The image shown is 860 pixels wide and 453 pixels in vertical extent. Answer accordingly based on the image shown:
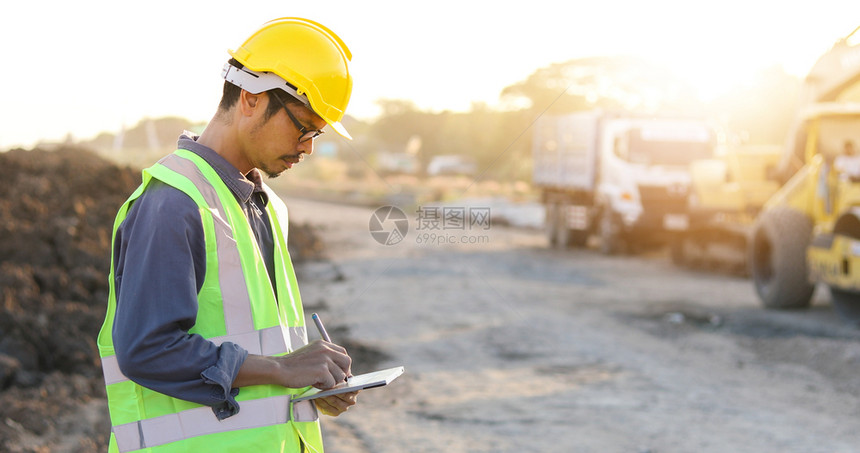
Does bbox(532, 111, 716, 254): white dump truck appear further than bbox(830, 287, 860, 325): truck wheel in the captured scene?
Yes

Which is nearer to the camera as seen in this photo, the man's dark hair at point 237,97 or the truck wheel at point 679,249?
the man's dark hair at point 237,97

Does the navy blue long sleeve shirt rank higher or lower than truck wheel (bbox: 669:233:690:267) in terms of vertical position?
higher

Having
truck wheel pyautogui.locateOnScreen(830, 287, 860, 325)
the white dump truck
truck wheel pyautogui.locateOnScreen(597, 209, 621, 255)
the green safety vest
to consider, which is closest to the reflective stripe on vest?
the green safety vest

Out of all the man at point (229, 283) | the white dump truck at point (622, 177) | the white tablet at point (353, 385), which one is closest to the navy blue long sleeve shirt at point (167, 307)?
the man at point (229, 283)

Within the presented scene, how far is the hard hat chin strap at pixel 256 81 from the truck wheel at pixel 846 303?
831 centimetres

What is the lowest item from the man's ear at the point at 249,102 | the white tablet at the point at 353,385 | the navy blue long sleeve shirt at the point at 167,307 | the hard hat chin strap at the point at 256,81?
the white tablet at the point at 353,385

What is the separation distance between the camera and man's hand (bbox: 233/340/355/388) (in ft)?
6.07

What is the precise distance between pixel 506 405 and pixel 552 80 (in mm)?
29346

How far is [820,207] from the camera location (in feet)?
30.2

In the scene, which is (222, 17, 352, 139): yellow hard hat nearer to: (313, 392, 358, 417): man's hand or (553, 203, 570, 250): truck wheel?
(313, 392, 358, 417): man's hand

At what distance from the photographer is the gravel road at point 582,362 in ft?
18.0

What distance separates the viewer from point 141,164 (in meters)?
14.2

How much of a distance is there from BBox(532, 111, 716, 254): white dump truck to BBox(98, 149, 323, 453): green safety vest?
41.6ft

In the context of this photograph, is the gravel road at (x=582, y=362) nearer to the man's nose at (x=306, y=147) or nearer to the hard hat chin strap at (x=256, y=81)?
the man's nose at (x=306, y=147)
